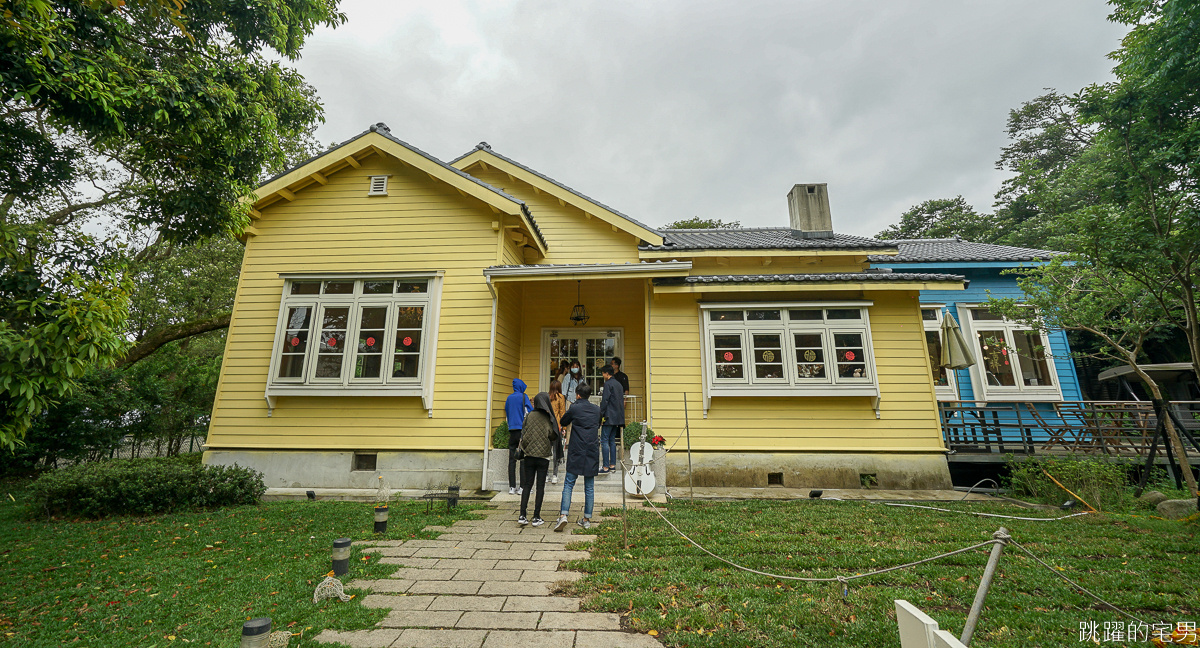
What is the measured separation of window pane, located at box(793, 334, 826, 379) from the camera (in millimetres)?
8469

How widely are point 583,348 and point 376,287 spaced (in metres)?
4.70

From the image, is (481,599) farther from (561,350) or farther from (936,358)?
(936,358)

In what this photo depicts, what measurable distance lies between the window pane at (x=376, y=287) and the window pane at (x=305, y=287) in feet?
3.15

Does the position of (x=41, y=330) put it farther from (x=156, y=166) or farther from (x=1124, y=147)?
(x=1124, y=147)

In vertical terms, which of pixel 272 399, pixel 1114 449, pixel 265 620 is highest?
pixel 272 399

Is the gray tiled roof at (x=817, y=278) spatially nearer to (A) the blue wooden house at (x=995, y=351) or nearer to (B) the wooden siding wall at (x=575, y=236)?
(B) the wooden siding wall at (x=575, y=236)

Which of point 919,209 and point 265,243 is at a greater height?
point 919,209

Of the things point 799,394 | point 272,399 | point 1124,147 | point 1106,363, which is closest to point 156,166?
point 272,399

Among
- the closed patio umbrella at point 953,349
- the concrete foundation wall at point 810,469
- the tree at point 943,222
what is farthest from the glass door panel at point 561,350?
the tree at point 943,222

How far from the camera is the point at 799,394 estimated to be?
826cm

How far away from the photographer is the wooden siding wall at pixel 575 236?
10781 millimetres

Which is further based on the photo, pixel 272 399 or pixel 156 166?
pixel 272 399

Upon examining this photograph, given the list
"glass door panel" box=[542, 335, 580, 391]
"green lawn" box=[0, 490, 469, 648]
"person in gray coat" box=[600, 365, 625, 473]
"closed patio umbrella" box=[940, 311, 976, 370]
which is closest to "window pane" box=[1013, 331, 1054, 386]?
"closed patio umbrella" box=[940, 311, 976, 370]

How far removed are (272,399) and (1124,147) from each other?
45.8ft
